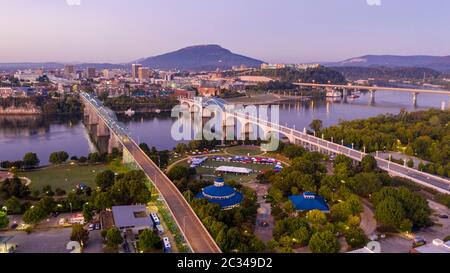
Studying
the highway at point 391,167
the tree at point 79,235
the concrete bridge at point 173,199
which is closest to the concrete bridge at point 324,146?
the highway at point 391,167

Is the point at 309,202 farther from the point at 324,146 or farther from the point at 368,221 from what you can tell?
the point at 324,146

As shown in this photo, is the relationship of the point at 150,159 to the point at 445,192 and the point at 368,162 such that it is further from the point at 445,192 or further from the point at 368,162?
the point at 445,192

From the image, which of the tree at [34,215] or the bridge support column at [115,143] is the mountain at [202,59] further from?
the tree at [34,215]

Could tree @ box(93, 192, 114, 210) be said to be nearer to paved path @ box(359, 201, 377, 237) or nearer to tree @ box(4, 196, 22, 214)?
tree @ box(4, 196, 22, 214)

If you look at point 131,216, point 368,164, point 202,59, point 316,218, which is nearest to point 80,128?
point 131,216

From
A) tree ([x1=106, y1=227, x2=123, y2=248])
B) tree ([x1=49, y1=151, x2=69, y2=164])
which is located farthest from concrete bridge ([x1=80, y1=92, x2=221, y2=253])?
tree ([x1=49, y1=151, x2=69, y2=164])
